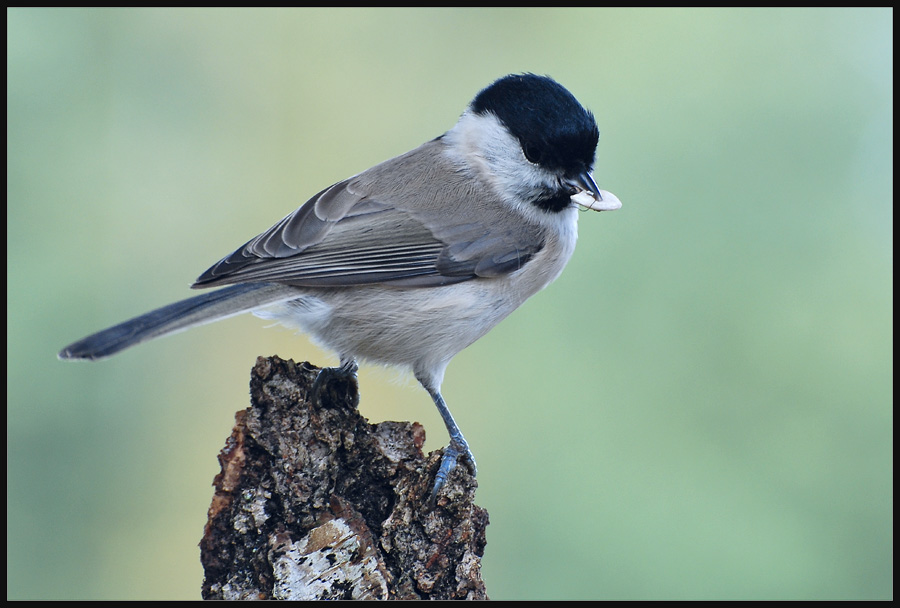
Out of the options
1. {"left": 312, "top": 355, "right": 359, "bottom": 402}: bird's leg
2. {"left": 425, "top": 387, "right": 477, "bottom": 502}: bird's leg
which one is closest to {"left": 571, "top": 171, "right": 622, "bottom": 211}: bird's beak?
{"left": 425, "top": 387, "right": 477, "bottom": 502}: bird's leg

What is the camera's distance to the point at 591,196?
9.02 ft

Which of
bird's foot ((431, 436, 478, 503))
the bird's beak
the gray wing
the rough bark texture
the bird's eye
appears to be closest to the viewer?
the rough bark texture

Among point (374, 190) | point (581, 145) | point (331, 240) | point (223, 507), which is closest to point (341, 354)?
point (331, 240)

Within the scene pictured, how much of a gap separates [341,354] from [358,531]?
31.1 inches

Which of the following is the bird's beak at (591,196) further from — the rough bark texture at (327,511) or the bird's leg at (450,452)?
the rough bark texture at (327,511)

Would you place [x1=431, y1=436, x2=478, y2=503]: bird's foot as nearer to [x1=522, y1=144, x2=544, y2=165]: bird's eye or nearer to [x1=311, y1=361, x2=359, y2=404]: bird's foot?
[x1=311, y1=361, x2=359, y2=404]: bird's foot

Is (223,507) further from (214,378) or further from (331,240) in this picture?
(214,378)

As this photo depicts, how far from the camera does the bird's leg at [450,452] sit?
2.22m

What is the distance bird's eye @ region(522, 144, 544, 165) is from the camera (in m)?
2.81

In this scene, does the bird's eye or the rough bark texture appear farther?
the bird's eye

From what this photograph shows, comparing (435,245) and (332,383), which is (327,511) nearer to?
(332,383)

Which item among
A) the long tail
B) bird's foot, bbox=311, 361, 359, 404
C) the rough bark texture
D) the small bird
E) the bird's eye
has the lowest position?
the rough bark texture

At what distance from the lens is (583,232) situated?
3848 mm

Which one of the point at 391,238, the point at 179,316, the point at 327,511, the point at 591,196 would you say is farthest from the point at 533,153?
the point at 327,511
